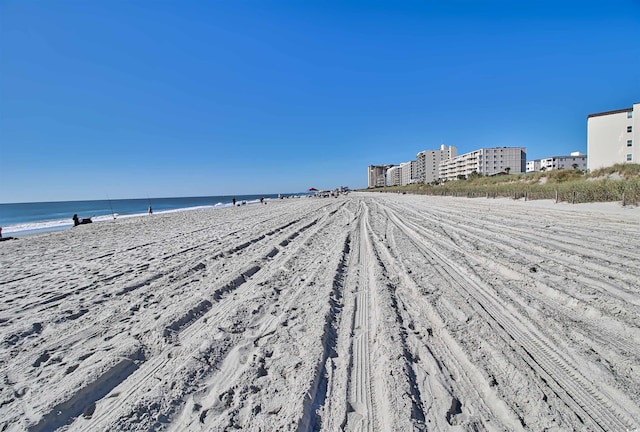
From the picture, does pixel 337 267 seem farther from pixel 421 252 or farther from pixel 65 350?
pixel 65 350

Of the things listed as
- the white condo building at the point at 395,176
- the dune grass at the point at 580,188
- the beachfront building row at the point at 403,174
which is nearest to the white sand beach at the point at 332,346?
the dune grass at the point at 580,188

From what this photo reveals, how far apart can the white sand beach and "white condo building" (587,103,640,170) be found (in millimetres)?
44567

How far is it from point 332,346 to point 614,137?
→ 53.2 m

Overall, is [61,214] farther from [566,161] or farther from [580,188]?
[566,161]

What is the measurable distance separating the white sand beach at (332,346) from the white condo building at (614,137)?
44.6 m

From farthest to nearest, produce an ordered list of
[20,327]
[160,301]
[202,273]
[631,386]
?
[202,273] < [160,301] < [20,327] < [631,386]

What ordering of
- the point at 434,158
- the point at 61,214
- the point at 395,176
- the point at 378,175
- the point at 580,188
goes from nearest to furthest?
the point at 580,188 < the point at 61,214 < the point at 434,158 < the point at 395,176 < the point at 378,175

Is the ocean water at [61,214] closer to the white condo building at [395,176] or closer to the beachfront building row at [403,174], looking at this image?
the beachfront building row at [403,174]

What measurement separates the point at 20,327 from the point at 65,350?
1.25 m

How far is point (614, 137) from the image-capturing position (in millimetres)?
36281

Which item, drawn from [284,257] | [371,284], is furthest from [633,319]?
[284,257]

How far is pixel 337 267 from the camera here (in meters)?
5.38

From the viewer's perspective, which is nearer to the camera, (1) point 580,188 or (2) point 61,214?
(1) point 580,188

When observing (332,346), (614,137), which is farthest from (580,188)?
(614,137)
